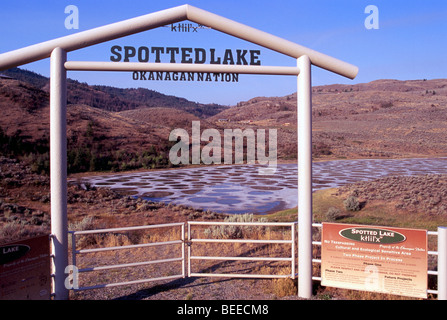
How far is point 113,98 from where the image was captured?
2451 inches

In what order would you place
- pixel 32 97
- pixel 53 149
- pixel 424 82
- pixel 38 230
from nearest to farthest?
pixel 53 149
pixel 38 230
pixel 32 97
pixel 424 82

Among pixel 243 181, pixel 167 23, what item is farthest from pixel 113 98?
pixel 167 23

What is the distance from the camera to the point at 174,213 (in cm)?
1961

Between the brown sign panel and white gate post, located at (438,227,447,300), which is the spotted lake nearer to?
white gate post, located at (438,227,447,300)

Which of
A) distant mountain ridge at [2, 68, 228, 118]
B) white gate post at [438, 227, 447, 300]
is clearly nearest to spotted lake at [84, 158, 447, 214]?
white gate post at [438, 227, 447, 300]

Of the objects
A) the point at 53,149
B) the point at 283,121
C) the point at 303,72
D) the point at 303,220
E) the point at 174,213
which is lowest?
the point at 174,213

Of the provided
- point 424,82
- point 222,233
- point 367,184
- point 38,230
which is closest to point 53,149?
point 222,233

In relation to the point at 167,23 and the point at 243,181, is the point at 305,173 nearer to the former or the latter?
the point at 167,23

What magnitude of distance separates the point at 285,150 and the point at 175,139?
1203 centimetres

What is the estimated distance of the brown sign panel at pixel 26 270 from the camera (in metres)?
4.58

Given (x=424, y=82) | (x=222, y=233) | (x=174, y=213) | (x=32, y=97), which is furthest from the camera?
(x=424, y=82)

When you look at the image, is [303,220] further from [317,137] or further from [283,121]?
[283,121]

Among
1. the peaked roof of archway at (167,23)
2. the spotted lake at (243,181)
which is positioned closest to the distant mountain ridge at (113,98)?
the spotted lake at (243,181)

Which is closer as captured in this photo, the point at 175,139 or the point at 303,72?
the point at 303,72
